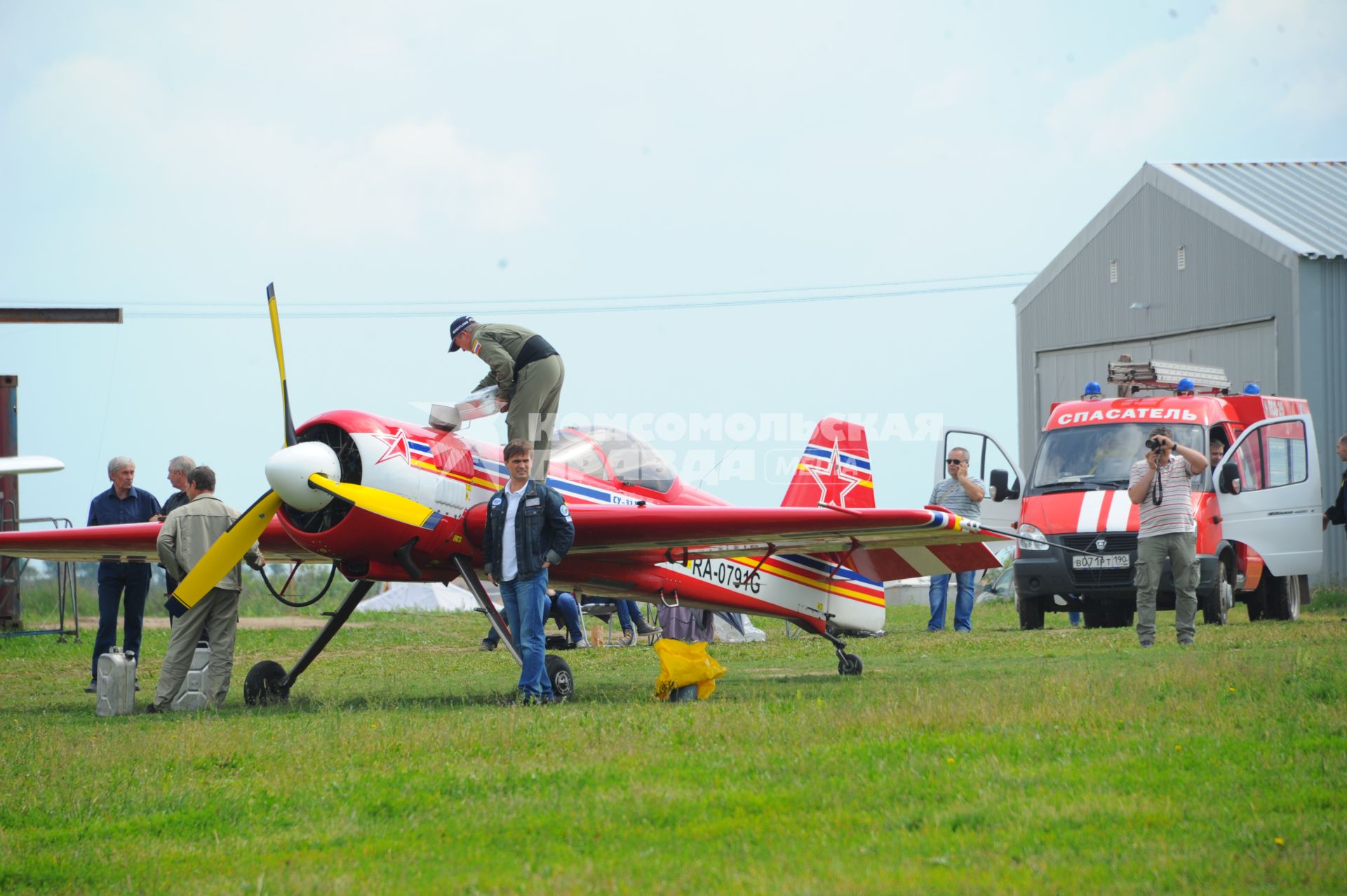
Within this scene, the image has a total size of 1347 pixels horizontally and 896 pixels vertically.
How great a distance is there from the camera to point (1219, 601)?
51.0 feet

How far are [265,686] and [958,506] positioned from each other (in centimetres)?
965

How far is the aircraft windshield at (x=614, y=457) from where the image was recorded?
35.1 ft

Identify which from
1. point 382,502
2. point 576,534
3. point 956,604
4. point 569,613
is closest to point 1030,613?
point 956,604

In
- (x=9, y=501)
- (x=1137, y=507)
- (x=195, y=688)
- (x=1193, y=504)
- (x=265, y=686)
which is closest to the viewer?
(x=195, y=688)

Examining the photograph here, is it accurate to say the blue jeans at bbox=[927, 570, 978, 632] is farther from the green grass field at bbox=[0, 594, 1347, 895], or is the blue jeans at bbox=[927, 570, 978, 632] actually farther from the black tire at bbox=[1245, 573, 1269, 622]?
the green grass field at bbox=[0, 594, 1347, 895]

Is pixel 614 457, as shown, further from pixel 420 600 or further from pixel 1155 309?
pixel 1155 309

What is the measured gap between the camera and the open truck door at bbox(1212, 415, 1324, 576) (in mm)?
15875

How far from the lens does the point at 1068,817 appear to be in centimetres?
498

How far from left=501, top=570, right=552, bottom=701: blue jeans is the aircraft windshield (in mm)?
1479

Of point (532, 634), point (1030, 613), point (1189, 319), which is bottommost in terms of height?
point (1030, 613)

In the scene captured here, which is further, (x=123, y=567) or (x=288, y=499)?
(x=123, y=567)

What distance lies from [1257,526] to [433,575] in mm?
10796

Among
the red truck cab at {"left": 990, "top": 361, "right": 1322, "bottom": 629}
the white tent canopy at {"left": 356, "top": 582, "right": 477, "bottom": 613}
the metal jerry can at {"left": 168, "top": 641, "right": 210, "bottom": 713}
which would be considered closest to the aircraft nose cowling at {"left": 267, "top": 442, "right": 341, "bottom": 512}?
the metal jerry can at {"left": 168, "top": 641, "right": 210, "bottom": 713}

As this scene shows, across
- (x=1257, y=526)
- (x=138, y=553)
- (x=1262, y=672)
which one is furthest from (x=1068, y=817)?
(x=1257, y=526)
